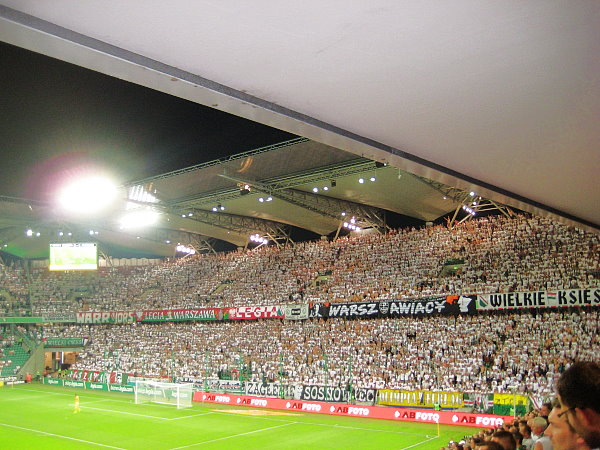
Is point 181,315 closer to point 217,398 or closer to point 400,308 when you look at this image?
point 217,398

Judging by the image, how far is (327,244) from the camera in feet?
146

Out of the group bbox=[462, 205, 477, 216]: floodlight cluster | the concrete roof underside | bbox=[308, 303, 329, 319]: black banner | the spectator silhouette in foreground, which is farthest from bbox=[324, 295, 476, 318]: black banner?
the spectator silhouette in foreground

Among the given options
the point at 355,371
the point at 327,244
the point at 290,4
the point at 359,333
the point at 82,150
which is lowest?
the point at 355,371

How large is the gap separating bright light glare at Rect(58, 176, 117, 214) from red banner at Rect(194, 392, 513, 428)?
14632 millimetres

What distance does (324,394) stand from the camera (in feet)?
104

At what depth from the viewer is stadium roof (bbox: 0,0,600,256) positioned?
4930 millimetres

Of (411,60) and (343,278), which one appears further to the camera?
(343,278)

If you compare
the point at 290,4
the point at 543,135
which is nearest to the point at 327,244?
the point at 543,135

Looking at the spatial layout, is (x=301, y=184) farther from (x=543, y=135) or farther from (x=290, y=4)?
(x=290, y=4)

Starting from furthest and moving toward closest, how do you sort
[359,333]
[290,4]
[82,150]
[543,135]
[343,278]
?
[343,278] < [359,333] < [82,150] < [543,135] < [290,4]

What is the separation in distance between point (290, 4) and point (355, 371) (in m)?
29.8

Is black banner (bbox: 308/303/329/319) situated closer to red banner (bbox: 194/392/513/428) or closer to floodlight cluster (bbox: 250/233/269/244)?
red banner (bbox: 194/392/513/428)

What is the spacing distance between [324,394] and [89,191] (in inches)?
770

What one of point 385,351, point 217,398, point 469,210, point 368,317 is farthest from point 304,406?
point 469,210
